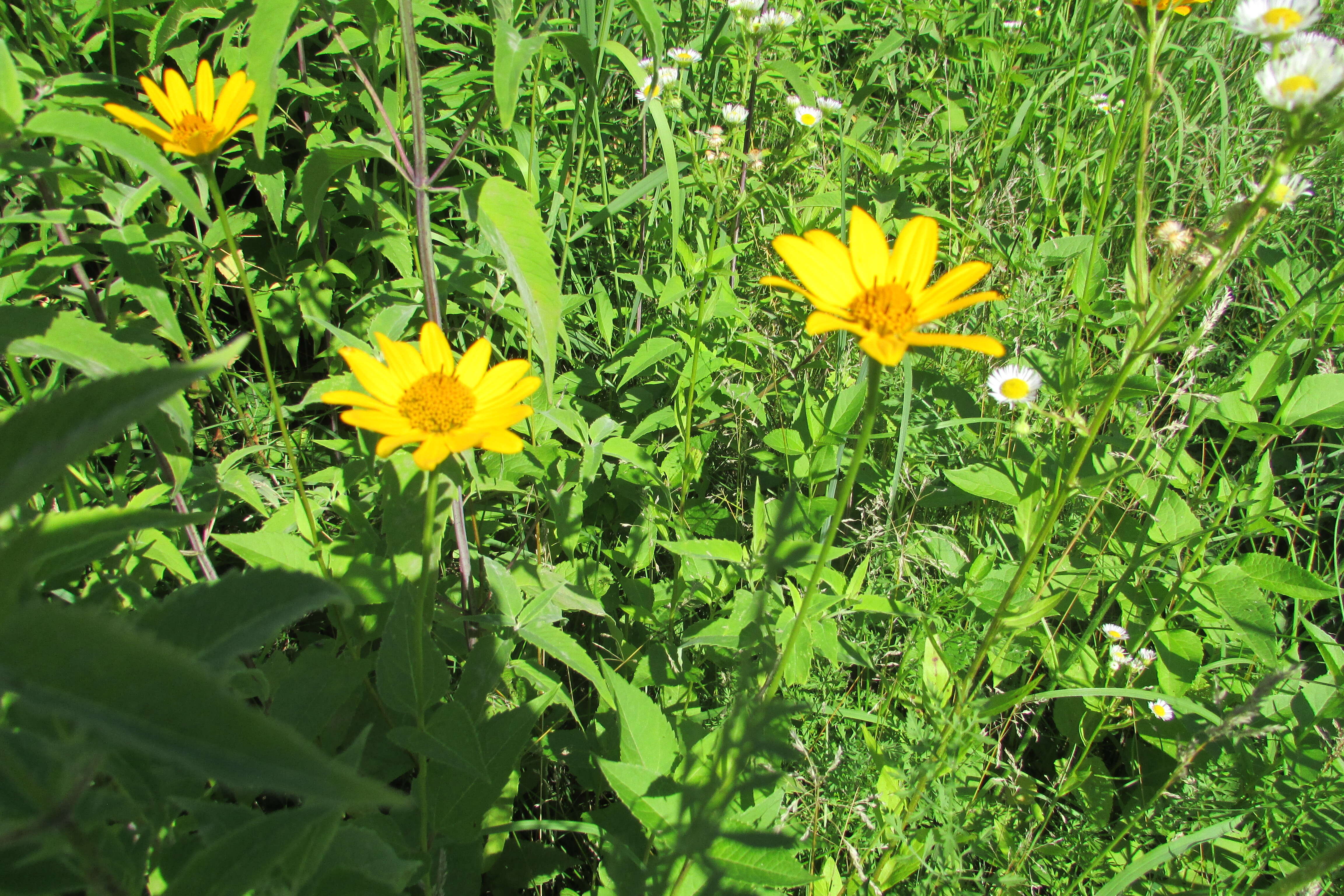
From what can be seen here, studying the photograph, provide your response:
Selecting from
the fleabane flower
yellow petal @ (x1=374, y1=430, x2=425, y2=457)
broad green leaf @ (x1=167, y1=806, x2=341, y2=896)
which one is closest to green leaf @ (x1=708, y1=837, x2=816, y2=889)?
broad green leaf @ (x1=167, y1=806, x2=341, y2=896)

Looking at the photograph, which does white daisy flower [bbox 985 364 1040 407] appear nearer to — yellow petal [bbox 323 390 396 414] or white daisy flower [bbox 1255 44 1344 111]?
white daisy flower [bbox 1255 44 1344 111]

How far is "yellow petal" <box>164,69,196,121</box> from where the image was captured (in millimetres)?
1477

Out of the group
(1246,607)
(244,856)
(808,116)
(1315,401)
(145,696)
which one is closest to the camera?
(145,696)

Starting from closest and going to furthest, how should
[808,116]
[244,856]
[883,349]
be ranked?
[244,856]
[883,349]
[808,116]

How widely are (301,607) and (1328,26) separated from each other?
4.84m

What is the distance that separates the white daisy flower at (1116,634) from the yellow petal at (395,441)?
68.6 inches

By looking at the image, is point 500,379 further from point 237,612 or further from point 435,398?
point 237,612

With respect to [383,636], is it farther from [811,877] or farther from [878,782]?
[878,782]

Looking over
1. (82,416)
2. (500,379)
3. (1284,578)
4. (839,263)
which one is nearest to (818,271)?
(839,263)

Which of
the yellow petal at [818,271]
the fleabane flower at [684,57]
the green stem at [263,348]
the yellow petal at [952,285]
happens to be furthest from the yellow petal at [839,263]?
the fleabane flower at [684,57]

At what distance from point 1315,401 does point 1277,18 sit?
3.40 ft

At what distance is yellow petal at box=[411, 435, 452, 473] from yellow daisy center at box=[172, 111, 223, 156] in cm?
78

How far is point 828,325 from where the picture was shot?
93 centimetres

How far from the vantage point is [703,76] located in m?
3.05
